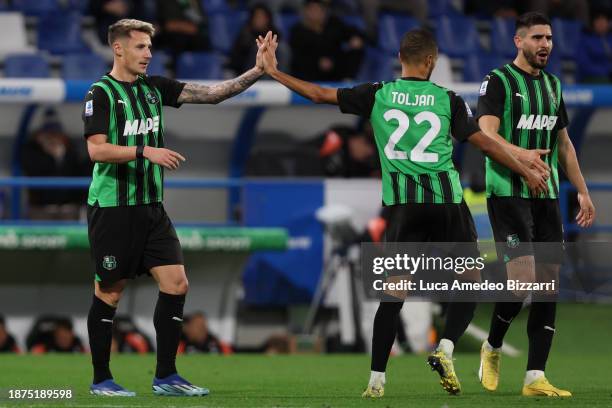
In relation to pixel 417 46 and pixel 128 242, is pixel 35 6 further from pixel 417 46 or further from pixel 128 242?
pixel 417 46

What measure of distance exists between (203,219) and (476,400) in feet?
21.3

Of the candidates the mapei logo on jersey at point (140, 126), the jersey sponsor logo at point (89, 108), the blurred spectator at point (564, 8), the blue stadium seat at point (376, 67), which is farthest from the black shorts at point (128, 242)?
the blurred spectator at point (564, 8)

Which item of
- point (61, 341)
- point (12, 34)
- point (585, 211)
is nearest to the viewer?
point (585, 211)

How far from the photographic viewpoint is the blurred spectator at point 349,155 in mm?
12250

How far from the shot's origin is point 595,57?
1519 cm

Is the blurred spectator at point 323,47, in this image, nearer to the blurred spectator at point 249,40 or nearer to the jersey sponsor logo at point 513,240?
the blurred spectator at point 249,40

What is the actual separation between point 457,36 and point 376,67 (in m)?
1.66

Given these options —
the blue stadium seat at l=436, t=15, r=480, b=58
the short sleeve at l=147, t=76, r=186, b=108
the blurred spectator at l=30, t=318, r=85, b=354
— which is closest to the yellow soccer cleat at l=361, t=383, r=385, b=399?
the short sleeve at l=147, t=76, r=186, b=108

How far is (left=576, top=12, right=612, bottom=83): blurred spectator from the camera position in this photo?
49.3 feet

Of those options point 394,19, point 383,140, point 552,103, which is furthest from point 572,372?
point 394,19

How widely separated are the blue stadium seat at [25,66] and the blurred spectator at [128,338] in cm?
267

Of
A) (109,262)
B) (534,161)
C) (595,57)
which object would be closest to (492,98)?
(534,161)

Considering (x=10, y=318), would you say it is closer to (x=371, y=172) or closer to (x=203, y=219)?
(x=203, y=219)

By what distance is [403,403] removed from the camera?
6.32 meters
